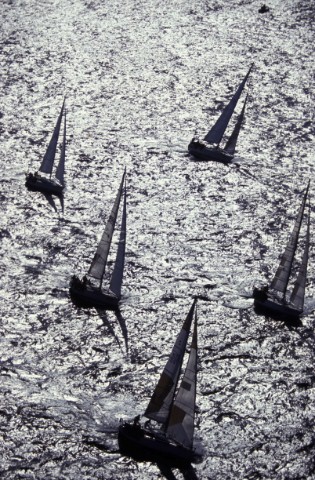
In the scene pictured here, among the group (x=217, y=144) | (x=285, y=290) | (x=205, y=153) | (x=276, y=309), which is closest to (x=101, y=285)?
(x=276, y=309)

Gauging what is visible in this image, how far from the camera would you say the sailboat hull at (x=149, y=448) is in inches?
2411

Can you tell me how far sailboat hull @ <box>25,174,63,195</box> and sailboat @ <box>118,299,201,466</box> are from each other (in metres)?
38.7

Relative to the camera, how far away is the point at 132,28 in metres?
152

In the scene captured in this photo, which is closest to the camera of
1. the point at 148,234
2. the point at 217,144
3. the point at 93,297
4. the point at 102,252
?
the point at 93,297

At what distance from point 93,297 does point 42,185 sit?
75.4 feet

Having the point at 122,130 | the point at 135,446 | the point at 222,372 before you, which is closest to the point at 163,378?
the point at 135,446

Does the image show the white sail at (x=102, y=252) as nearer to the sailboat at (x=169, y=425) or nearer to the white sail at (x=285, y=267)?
the white sail at (x=285, y=267)

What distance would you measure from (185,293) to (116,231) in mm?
12952

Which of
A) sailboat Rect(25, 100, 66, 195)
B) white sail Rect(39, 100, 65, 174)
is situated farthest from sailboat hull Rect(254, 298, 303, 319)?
white sail Rect(39, 100, 65, 174)

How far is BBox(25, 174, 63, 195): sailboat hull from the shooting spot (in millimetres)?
96312

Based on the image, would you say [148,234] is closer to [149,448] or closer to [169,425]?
[169,425]

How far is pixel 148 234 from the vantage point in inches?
3558

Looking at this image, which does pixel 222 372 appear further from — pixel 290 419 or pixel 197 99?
pixel 197 99

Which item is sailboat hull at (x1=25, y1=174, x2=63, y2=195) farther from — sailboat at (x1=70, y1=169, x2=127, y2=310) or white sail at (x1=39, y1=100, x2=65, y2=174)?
sailboat at (x1=70, y1=169, x2=127, y2=310)
